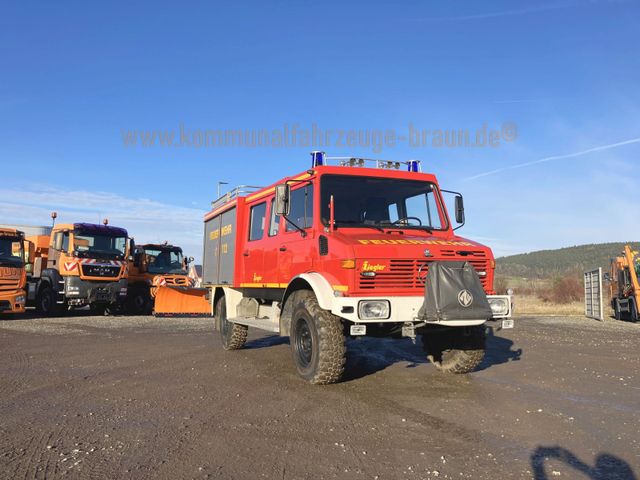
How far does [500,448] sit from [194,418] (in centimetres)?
271

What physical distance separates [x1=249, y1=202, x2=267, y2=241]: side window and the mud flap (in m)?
3.40

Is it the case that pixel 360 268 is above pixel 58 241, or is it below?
below

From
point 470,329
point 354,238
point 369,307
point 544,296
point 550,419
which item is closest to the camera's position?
point 550,419

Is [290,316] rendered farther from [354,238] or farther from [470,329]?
[470,329]

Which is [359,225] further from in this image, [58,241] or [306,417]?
[58,241]

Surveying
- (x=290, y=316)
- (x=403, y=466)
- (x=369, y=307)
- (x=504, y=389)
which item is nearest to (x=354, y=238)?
(x=369, y=307)

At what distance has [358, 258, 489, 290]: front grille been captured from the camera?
593cm

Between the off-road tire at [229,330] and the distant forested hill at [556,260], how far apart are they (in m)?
67.0

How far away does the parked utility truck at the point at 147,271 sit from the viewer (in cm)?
1911

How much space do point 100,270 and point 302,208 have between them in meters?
11.9

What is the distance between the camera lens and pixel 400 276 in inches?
237

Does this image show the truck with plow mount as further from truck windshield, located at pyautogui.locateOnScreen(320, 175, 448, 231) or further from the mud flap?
the mud flap

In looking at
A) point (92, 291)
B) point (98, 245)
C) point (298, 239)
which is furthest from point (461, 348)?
point (98, 245)

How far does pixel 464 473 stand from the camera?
3656 millimetres
